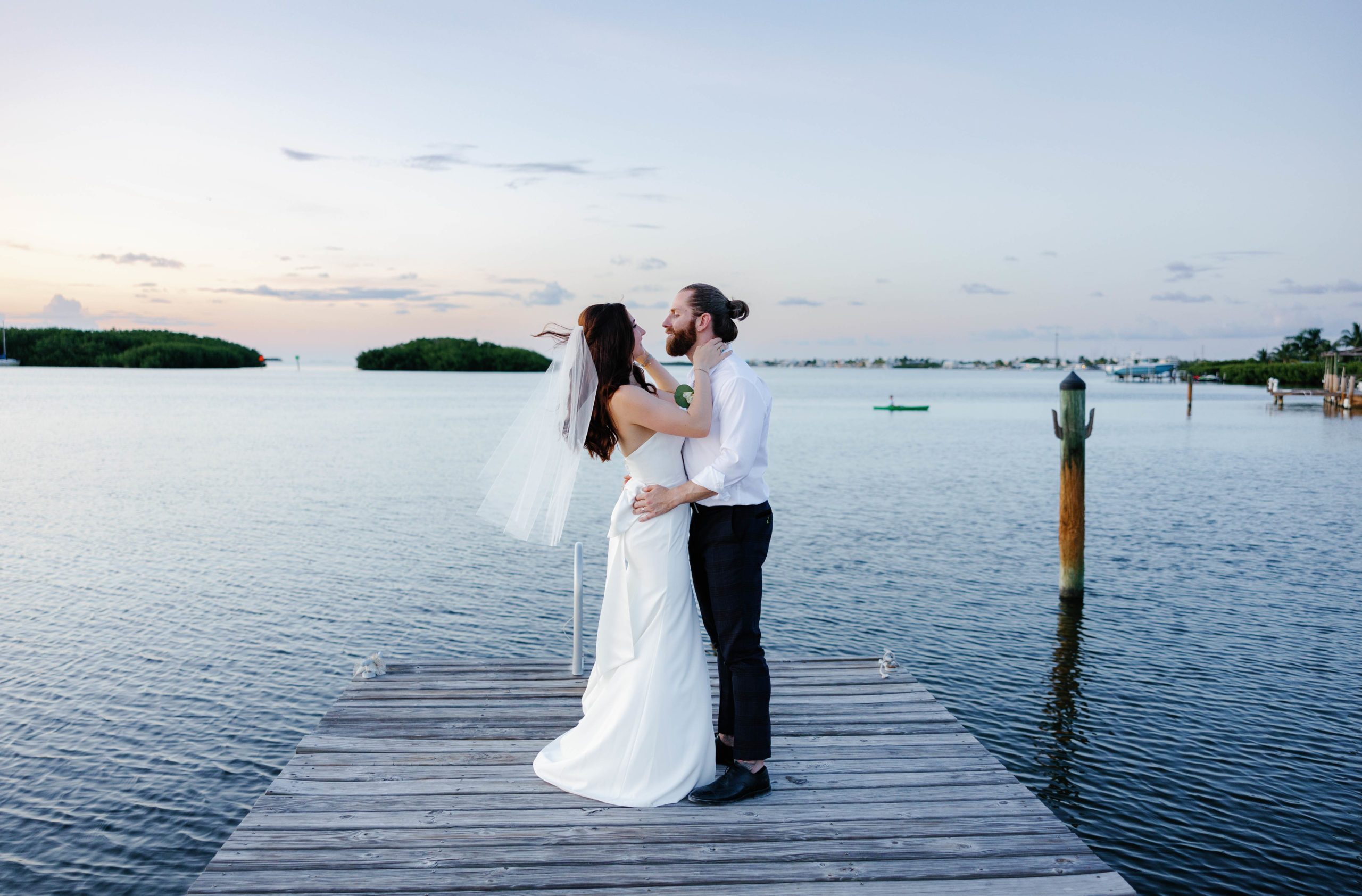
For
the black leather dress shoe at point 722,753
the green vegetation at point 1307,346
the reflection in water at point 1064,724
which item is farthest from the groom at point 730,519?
the green vegetation at point 1307,346

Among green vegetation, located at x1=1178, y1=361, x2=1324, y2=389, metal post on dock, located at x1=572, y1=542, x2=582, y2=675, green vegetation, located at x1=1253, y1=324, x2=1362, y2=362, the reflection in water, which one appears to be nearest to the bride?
metal post on dock, located at x1=572, y1=542, x2=582, y2=675

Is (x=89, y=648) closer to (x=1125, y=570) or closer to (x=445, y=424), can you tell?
(x=1125, y=570)

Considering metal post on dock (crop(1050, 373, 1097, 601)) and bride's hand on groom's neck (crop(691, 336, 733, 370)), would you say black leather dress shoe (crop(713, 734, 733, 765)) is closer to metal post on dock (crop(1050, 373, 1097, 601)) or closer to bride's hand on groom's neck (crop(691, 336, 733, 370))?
bride's hand on groom's neck (crop(691, 336, 733, 370))

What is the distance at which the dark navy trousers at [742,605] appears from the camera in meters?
4.13

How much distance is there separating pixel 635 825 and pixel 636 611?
3.07 feet

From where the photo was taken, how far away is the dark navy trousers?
4133mm

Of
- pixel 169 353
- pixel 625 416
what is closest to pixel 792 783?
pixel 625 416

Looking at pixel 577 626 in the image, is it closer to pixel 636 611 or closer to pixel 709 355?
pixel 636 611

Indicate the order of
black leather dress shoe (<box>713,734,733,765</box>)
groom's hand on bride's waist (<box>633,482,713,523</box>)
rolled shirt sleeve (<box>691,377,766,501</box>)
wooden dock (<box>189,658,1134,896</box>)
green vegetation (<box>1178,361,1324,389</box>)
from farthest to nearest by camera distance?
green vegetation (<box>1178,361,1324,389</box>)
black leather dress shoe (<box>713,734,733,765</box>)
groom's hand on bride's waist (<box>633,482,713,523</box>)
rolled shirt sleeve (<box>691,377,766,501</box>)
wooden dock (<box>189,658,1134,896</box>)

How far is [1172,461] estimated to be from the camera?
31.6 metres

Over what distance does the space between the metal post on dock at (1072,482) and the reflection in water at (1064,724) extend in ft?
2.87

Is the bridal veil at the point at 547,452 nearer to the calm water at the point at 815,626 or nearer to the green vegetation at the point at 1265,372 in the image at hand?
the calm water at the point at 815,626

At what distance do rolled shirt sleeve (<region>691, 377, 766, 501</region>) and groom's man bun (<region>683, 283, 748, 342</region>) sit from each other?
0.86 ft

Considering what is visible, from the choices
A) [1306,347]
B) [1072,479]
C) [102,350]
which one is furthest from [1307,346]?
[102,350]
